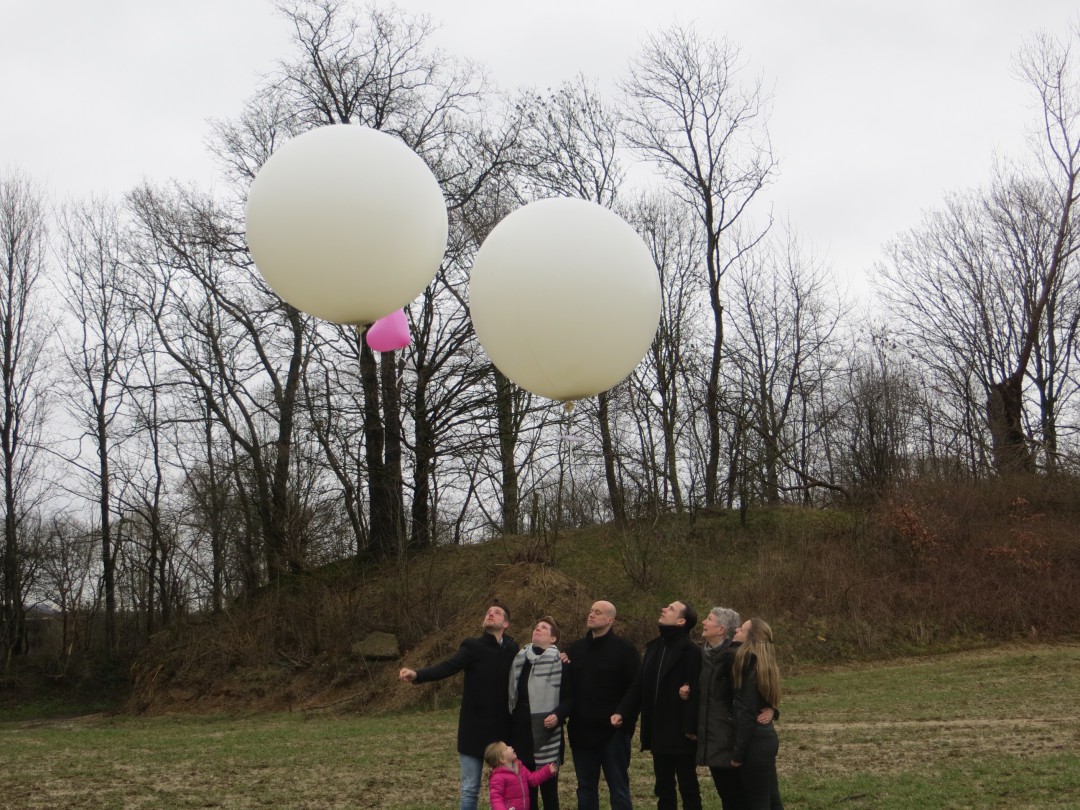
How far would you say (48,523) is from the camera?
29.1 m

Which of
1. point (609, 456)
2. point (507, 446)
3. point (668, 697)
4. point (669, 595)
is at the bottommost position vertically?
point (668, 697)

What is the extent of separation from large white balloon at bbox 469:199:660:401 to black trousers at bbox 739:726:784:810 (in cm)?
239

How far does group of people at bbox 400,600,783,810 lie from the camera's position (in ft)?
17.9

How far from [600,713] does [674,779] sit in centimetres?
60

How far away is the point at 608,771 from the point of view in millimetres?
6086

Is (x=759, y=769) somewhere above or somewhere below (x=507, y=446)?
below

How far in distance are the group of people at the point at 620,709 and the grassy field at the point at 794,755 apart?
1.67 metres

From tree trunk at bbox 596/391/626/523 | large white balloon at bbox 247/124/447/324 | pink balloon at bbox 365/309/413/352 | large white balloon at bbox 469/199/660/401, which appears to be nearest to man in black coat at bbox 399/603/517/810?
pink balloon at bbox 365/309/413/352

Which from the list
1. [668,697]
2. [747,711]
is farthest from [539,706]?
[747,711]

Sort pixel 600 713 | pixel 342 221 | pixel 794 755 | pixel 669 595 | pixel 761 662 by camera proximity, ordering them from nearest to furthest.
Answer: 1. pixel 342 221
2. pixel 761 662
3. pixel 600 713
4. pixel 794 755
5. pixel 669 595

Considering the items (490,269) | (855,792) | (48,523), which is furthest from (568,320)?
(48,523)

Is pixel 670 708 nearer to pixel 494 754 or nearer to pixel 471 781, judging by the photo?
pixel 494 754

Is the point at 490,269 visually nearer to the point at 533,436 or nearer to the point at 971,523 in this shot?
the point at 533,436

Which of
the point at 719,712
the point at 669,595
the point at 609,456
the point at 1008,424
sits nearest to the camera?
the point at 719,712
